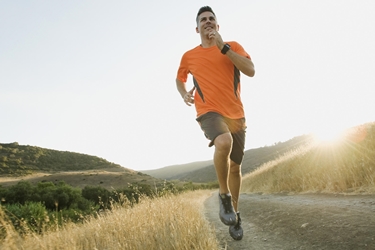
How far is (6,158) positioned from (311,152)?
8102 centimetres

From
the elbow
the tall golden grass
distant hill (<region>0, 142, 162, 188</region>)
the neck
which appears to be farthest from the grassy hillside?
the elbow

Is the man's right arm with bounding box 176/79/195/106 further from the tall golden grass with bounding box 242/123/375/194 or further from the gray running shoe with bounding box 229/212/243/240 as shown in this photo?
the tall golden grass with bounding box 242/123/375/194

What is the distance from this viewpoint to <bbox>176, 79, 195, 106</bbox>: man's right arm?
382 cm

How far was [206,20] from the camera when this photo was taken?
3.87m

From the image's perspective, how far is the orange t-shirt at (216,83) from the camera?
3.58 metres

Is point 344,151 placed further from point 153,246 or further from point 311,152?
point 153,246

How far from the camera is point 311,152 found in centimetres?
1048

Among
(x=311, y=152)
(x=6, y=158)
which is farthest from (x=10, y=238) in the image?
(x=6, y=158)

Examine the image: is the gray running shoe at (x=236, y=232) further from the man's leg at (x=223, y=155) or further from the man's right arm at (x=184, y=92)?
the man's right arm at (x=184, y=92)

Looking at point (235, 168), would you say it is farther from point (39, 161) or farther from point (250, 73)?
point (39, 161)

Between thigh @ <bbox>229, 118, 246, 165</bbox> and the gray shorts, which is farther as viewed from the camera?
thigh @ <bbox>229, 118, 246, 165</bbox>

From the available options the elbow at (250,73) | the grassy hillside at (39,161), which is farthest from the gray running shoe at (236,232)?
the grassy hillside at (39,161)

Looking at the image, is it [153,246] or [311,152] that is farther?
[311,152]

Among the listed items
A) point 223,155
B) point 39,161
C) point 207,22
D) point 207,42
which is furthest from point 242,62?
point 39,161
